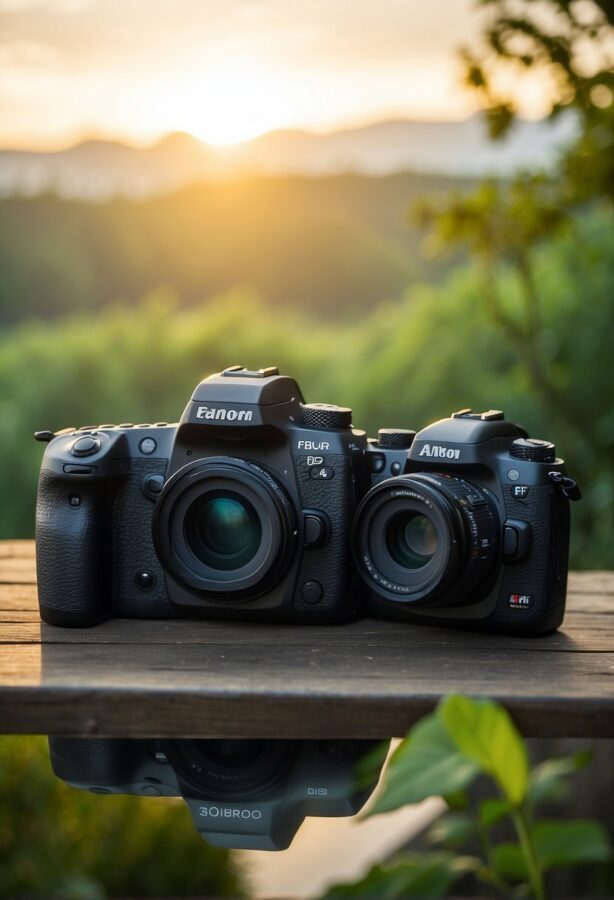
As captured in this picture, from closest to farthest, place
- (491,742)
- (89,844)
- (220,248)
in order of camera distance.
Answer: (491,742)
(89,844)
(220,248)

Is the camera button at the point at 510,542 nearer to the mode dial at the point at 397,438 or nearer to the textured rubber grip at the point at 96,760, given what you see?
the mode dial at the point at 397,438

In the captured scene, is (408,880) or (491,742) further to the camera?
(408,880)

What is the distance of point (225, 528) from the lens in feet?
3.80

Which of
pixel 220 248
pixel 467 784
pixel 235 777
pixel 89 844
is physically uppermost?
pixel 220 248

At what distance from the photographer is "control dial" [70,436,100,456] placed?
116 cm

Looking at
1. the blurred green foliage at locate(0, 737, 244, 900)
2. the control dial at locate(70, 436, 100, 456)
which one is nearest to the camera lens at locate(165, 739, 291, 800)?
the control dial at locate(70, 436, 100, 456)

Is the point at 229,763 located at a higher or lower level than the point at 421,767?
lower

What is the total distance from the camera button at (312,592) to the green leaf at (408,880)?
0.40 meters

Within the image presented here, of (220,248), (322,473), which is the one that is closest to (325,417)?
(322,473)

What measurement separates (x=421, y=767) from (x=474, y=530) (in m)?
0.47

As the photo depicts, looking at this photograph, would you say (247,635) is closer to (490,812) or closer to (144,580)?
(144,580)

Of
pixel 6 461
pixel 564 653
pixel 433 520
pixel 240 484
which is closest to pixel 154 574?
pixel 240 484

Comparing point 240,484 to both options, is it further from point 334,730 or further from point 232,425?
point 334,730

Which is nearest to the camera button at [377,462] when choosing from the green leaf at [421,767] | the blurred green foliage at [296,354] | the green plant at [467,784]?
the green plant at [467,784]
